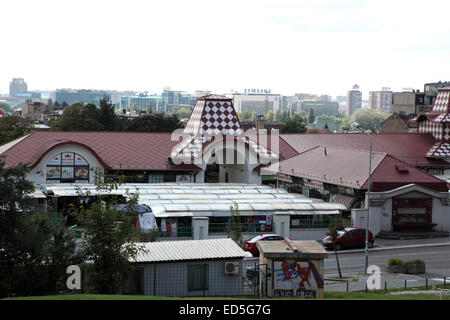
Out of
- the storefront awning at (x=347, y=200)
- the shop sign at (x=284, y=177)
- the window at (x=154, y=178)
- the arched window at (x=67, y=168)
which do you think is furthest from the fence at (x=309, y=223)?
the arched window at (x=67, y=168)

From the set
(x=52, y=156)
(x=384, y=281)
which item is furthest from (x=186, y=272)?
(x=52, y=156)

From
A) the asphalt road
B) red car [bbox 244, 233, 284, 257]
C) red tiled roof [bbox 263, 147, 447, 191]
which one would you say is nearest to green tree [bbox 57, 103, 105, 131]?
red tiled roof [bbox 263, 147, 447, 191]

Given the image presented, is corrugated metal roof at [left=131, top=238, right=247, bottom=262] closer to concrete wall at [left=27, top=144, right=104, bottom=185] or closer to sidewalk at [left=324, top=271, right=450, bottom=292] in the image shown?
sidewalk at [left=324, top=271, right=450, bottom=292]

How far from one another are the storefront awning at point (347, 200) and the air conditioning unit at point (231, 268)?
2268 cm

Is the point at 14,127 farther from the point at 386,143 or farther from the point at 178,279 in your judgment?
the point at 178,279

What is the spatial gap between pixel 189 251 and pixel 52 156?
98.3ft

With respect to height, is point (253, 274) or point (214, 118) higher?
point (214, 118)

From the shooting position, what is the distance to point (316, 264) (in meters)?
21.0

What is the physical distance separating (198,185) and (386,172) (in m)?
13.3

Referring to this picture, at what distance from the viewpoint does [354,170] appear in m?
44.8

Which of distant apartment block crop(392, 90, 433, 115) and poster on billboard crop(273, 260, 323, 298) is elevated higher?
distant apartment block crop(392, 90, 433, 115)

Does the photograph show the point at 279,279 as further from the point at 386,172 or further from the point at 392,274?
the point at 386,172

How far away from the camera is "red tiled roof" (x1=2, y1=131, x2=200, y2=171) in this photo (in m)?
49.1

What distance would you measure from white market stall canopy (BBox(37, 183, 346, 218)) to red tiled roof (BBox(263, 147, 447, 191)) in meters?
3.00
